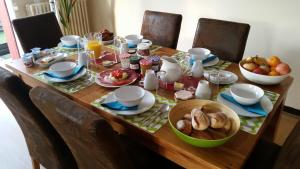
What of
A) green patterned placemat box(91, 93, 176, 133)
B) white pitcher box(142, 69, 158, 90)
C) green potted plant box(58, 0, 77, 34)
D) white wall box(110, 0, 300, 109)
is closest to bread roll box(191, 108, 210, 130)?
green patterned placemat box(91, 93, 176, 133)

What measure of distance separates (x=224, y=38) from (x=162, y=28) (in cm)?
53

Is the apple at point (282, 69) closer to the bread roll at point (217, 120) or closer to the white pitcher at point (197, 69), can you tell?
the white pitcher at point (197, 69)

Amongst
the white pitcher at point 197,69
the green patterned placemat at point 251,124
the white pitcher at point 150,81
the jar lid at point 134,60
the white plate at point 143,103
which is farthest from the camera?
the jar lid at point 134,60

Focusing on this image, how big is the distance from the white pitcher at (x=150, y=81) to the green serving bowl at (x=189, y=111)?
10.2 inches

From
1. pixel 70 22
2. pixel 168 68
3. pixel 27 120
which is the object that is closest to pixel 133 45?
pixel 168 68

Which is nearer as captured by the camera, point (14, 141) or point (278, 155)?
point (278, 155)

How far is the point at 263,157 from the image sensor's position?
1178 mm

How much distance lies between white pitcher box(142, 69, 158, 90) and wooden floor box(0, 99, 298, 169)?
1.11 m

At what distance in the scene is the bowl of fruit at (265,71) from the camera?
125cm

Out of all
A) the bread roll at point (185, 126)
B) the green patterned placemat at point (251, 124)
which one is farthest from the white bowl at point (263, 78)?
the bread roll at point (185, 126)

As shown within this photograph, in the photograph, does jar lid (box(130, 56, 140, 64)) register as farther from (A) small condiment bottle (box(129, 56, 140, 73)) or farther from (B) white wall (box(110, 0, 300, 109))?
(B) white wall (box(110, 0, 300, 109))

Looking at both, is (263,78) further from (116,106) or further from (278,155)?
(116,106)

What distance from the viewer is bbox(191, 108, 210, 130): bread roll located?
0.90m

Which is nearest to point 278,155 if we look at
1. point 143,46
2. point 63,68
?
point 143,46
